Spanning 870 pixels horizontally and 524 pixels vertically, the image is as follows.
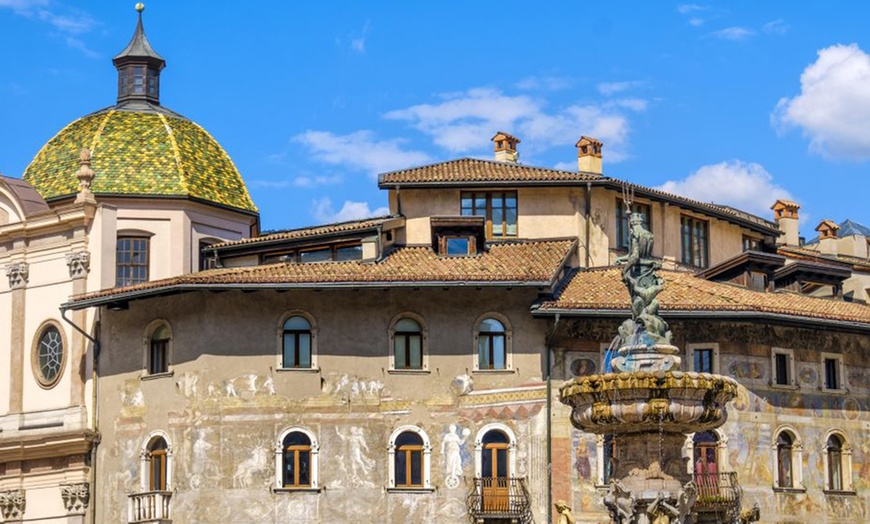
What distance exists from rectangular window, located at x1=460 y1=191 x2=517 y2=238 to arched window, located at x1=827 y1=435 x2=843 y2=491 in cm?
1020

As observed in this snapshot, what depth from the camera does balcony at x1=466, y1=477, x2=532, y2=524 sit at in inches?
1825

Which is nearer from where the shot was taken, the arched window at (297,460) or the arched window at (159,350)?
the arched window at (297,460)

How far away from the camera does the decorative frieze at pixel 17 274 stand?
52781 mm

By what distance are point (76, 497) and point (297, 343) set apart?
289 inches

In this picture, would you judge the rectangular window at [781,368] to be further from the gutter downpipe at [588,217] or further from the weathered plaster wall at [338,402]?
the gutter downpipe at [588,217]

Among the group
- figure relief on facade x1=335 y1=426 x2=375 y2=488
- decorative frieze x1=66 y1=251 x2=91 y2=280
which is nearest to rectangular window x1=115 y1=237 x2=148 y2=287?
decorative frieze x1=66 y1=251 x2=91 y2=280

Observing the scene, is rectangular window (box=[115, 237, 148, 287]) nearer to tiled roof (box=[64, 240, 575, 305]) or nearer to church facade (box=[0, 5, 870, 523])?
church facade (box=[0, 5, 870, 523])

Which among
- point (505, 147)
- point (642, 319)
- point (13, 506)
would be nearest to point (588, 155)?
point (505, 147)

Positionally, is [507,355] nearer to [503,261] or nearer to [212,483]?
[503,261]

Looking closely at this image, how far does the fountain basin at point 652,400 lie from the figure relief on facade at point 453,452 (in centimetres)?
1864

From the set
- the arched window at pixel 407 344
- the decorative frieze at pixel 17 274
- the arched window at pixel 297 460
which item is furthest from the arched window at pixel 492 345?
the decorative frieze at pixel 17 274

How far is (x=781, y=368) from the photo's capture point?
48844 millimetres

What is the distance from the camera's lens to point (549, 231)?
5241 centimetres

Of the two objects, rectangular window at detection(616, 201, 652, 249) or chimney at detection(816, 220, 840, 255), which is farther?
chimney at detection(816, 220, 840, 255)
